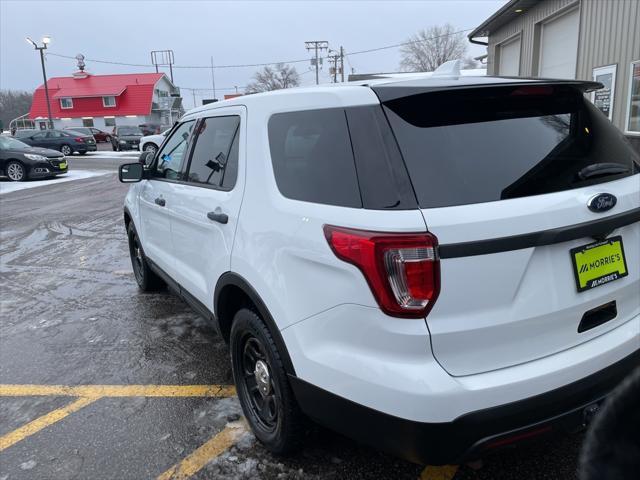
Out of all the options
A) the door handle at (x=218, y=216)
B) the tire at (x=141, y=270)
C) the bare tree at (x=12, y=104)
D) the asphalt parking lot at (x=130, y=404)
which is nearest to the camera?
the asphalt parking lot at (x=130, y=404)

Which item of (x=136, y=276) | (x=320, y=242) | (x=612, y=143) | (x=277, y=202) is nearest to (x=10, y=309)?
(x=136, y=276)

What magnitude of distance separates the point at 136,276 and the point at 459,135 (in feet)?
14.7

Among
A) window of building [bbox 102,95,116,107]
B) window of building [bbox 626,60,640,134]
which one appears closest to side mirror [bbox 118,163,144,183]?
window of building [bbox 626,60,640,134]

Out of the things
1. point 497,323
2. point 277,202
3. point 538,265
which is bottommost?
point 497,323

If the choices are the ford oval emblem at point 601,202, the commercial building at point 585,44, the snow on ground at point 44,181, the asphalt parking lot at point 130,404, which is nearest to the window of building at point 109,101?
the snow on ground at point 44,181

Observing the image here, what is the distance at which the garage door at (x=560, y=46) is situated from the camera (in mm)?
10734

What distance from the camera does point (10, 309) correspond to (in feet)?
17.0

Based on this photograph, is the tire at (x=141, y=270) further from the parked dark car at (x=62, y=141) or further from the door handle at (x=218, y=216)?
the parked dark car at (x=62, y=141)

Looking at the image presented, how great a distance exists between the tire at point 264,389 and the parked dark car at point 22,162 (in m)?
16.1

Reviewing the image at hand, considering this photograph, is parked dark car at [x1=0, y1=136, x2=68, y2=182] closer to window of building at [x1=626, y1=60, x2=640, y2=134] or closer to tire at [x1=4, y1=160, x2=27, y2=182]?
tire at [x1=4, y1=160, x2=27, y2=182]

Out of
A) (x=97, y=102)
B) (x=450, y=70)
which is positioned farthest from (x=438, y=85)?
(x=97, y=102)

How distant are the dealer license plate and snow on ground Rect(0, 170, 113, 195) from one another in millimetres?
15238

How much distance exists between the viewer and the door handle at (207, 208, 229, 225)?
278 centimetres

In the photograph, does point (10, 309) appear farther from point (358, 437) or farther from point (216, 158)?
point (358, 437)
